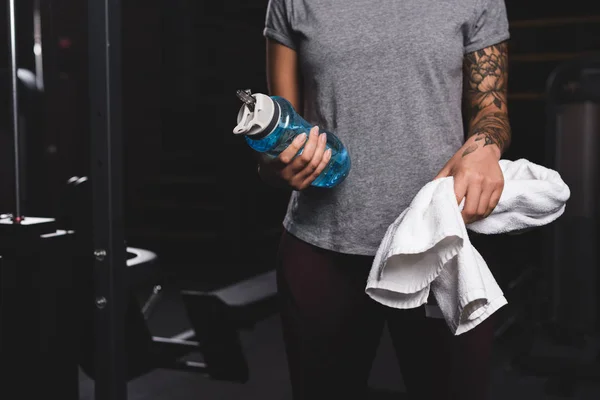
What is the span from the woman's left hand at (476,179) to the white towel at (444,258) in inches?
Result: 0.9

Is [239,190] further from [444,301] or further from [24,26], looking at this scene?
[444,301]

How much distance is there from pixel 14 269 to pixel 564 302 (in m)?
2.78

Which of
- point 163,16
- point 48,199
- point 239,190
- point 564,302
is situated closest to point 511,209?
point 48,199

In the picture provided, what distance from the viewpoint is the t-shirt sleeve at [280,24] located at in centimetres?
125

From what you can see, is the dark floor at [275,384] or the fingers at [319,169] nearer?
the fingers at [319,169]

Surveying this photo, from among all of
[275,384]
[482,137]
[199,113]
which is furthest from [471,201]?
[199,113]

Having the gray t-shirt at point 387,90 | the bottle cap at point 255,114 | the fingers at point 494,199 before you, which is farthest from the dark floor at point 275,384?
the bottle cap at point 255,114

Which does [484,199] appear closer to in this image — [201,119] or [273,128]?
[273,128]

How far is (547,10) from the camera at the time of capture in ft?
18.8

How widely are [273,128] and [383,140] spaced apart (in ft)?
0.80

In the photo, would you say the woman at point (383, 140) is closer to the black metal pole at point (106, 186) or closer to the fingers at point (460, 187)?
the fingers at point (460, 187)

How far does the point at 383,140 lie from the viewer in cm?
117

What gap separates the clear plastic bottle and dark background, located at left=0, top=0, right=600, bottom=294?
4.08m

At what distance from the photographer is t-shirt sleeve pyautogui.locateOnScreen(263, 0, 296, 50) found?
4.09ft
